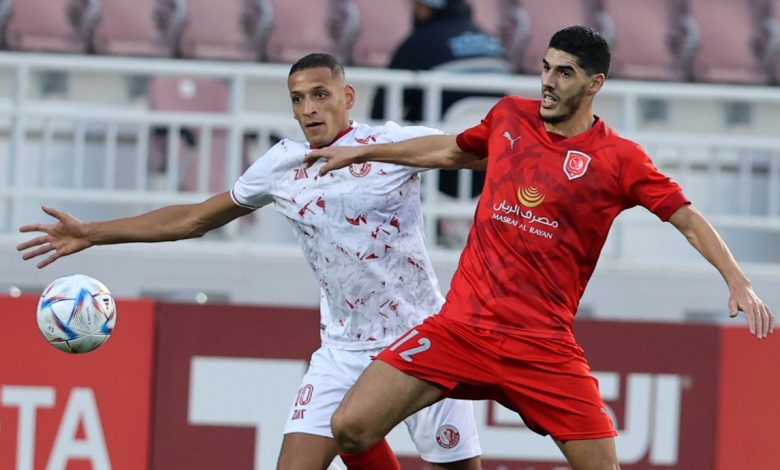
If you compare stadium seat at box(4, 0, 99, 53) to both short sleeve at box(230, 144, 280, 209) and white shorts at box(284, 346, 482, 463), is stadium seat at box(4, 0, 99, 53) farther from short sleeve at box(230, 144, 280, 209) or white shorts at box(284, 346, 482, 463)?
white shorts at box(284, 346, 482, 463)

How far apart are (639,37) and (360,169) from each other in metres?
7.48

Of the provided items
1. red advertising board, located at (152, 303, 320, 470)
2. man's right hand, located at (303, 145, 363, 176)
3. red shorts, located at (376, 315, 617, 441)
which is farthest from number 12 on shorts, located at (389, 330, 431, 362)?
red advertising board, located at (152, 303, 320, 470)

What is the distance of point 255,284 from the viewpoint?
30.3ft

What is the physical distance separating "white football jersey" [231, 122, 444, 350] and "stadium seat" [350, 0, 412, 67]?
20.5 ft

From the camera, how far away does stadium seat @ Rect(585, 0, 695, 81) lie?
42.3ft

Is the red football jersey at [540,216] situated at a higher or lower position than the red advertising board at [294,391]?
higher

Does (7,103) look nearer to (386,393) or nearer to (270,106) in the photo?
(270,106)

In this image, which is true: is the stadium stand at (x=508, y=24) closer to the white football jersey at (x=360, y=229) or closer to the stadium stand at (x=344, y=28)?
the stadium stand at (x=344, y=28)

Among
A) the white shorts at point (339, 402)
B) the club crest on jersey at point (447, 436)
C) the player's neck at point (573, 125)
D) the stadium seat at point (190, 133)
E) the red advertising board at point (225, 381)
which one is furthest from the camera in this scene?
the stadium seat at point (190, 133)

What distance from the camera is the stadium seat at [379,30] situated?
12.5 m

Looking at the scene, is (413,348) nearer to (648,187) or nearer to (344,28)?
(648,187)

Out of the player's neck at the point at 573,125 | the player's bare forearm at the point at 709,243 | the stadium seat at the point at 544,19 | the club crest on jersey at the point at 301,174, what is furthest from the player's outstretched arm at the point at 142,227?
the stadium seat at the point at 544,19

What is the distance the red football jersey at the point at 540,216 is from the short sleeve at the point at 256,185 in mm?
983

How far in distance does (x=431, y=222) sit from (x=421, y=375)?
355 cm
